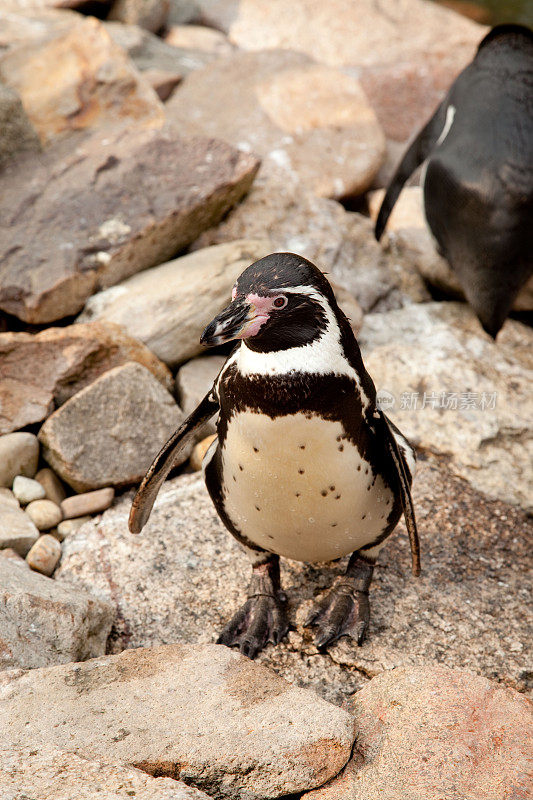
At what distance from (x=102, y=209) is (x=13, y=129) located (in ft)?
2.45

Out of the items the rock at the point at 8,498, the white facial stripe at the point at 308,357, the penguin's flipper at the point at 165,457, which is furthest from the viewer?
the rock at the point at 8,498

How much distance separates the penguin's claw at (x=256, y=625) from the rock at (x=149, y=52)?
187 inches

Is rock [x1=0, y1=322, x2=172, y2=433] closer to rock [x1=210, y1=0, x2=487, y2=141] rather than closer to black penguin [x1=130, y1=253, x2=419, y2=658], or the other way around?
black penguin [x1=130, y1=253, x2=419, y2=658]

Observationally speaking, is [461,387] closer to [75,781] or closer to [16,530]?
[16,530]

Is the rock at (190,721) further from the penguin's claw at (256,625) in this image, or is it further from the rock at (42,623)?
the penguin's claw at (256,625)

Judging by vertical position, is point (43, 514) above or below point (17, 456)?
below

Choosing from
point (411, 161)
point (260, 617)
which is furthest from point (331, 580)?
point (411, 161)

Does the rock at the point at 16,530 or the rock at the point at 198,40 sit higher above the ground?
the rock at the point at 16,530

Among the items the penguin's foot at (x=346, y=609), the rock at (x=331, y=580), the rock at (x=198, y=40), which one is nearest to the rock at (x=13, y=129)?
the rock at (x=331, y=580)

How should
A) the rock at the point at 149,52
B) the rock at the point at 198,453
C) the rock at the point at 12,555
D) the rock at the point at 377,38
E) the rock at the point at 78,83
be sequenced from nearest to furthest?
the rock at the point at 12,555 → the rock at the point at 198,453 → the rock at the point at 78,83 → the rock at the point at 149,52 → the rock at the point at 377,38

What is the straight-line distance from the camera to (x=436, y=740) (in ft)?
6.52

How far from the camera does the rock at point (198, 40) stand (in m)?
7.51

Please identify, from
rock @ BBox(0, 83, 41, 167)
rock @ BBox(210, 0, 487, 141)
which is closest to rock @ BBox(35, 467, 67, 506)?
rock @ BBox(0, 83, 41, 167)

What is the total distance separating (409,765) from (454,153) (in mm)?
3267
